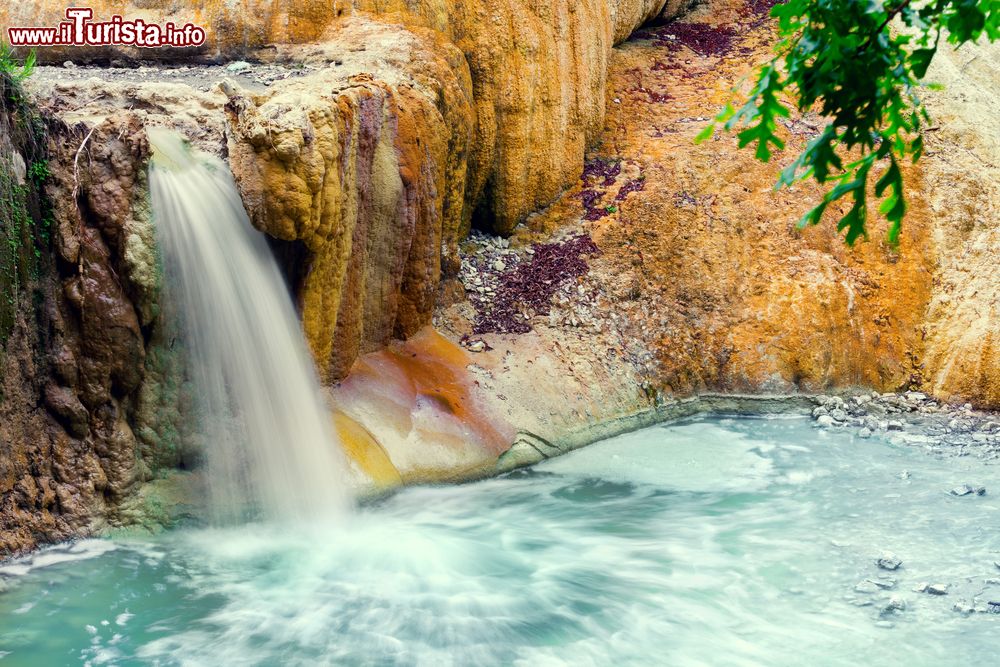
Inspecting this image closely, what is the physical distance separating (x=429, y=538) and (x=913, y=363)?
5876 mm

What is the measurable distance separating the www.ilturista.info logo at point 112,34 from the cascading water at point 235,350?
9.32ft

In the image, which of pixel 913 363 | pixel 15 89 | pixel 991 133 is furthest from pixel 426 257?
pixel 991 133

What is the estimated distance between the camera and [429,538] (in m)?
6.29

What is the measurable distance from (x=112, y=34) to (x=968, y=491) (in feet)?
27.3

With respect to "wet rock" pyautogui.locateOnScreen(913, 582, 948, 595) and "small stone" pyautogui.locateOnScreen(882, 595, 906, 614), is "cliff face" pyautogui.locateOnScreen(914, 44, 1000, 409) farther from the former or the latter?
"small stone" pyautogui.locateOnScreen(882, 595, 906, 614)

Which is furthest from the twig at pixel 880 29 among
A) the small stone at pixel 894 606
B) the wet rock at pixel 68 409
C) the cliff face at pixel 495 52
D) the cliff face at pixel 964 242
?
the cliff face at pixel 964 242

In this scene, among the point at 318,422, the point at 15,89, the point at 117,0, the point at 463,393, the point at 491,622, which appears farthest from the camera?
the point at 117,0

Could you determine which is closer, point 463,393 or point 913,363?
point 463,393

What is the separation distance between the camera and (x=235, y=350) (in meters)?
6.47

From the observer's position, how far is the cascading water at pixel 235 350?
6266 millimetres

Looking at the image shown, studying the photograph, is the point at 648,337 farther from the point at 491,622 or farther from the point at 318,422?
the point at 491,622

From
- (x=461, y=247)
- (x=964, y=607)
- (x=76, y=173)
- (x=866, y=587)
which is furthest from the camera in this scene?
(x=461, y=247)

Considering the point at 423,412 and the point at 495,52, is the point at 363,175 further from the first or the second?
the point at 495,52

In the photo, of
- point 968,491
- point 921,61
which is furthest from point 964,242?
point 921,61
